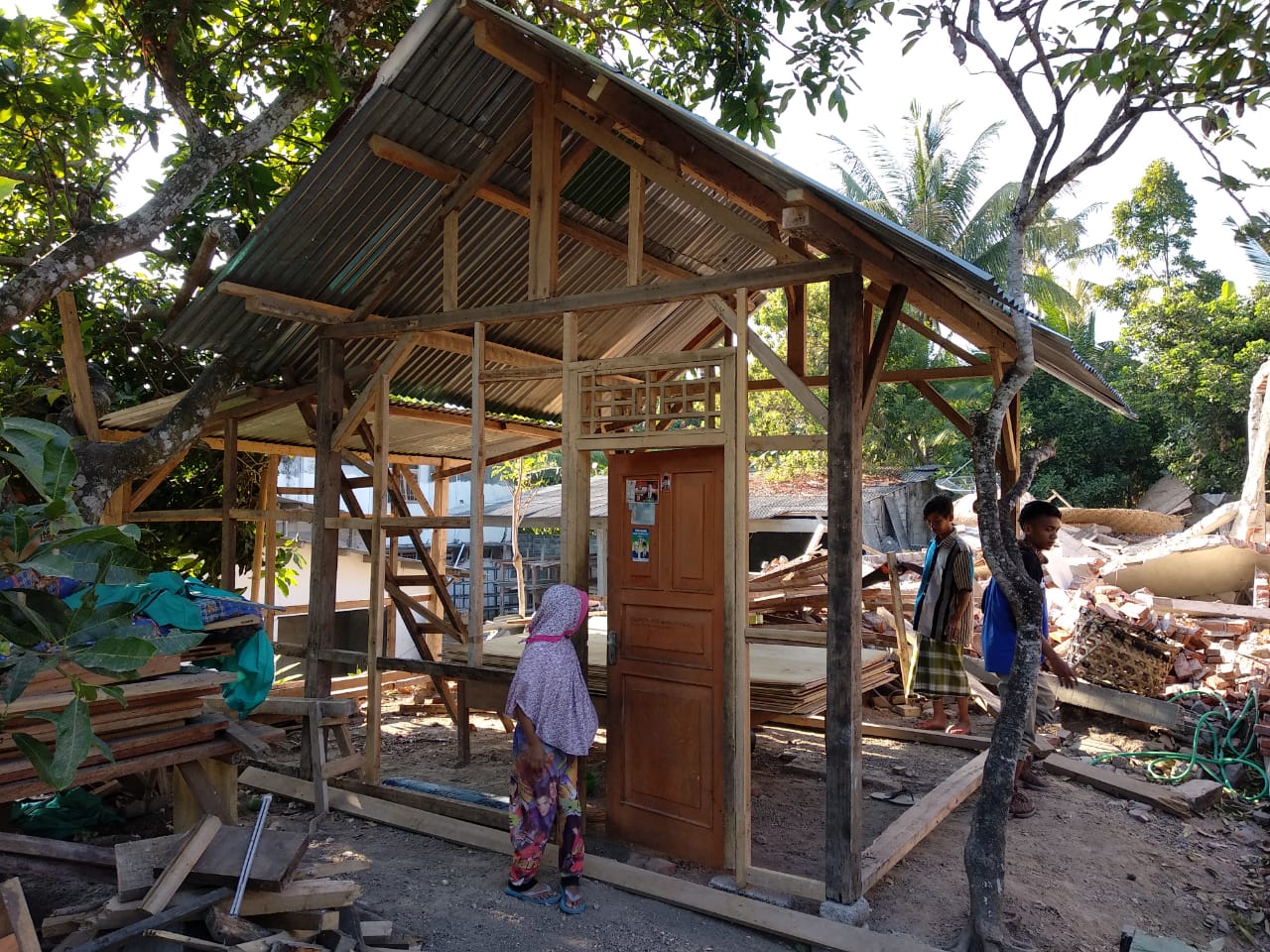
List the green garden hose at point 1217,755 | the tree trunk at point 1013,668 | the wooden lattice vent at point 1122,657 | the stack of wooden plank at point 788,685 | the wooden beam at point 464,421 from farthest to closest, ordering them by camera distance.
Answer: the wooden beam at point 464,421 < the wooden lattice vent at point 1122,657 < the green garden hose at point 1217,755 < the stack of wooden plank at point 788,685 < the tree trunk at point 1013,668

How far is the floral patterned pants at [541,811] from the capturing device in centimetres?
→ 485

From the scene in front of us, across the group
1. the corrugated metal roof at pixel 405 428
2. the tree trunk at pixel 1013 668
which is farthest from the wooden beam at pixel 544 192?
the corrugated metal roof at pixel 405 428

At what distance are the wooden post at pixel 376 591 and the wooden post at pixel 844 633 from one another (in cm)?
338

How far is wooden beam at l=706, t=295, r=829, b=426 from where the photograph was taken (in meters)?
4.64

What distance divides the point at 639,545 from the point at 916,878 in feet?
8.36

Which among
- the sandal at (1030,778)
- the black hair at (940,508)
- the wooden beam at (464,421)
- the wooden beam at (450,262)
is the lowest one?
the sandal at (1030,778)

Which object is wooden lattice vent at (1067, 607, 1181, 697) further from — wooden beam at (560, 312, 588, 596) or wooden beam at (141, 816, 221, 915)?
wooden beam at (141, 816, 221, 915)

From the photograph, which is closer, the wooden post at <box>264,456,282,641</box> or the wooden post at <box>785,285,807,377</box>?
the wooden post at <box>785,285,807,377</box>

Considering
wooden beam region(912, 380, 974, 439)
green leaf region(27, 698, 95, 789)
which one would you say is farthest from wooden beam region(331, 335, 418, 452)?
green leaf region(27, 698, 95, 789)

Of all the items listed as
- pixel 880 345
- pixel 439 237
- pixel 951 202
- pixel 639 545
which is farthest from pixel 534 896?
pixel 951 202

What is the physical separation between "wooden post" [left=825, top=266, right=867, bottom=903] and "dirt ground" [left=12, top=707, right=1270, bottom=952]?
376mm

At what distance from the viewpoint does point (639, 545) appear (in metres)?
5.43

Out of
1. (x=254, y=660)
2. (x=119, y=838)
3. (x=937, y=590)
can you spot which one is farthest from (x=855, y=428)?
(x=119, y=838)

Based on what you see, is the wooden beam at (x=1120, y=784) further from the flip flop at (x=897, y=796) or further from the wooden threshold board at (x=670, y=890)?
the wooden threshold board at (x=670, y=890)
